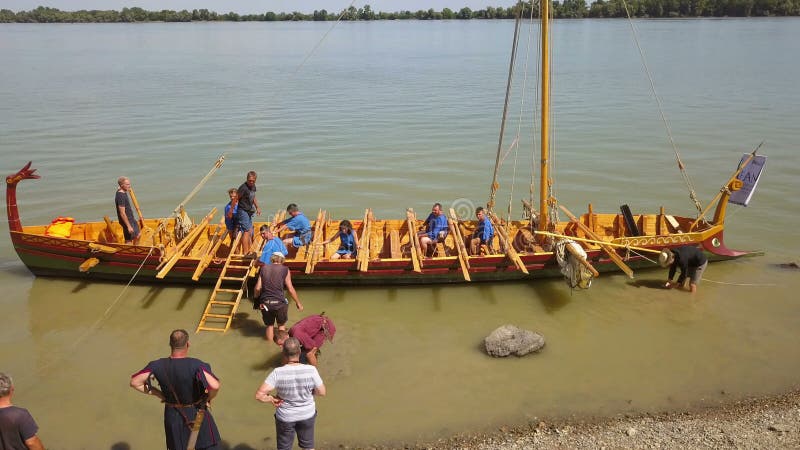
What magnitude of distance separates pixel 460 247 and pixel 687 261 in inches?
203

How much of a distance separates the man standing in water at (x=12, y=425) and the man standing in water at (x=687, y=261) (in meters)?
12.3

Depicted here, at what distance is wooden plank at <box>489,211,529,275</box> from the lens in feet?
42.6

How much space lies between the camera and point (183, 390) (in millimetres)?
6160

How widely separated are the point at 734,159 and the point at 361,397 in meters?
22.6

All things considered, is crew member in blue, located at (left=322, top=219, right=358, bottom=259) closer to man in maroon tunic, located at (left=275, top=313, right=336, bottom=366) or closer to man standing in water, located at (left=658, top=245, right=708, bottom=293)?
man in maroon tunic, located at (left=275, top=313, right=336, bottom=366)

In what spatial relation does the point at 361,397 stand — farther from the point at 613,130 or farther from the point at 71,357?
the point at 613,130

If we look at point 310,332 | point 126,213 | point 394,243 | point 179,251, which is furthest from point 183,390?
point 394,243

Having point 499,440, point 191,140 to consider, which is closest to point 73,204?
point 191,140

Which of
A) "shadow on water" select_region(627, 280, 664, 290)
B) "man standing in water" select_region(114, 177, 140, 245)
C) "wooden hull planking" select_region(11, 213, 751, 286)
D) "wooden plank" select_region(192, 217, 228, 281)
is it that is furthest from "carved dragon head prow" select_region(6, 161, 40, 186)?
"shadow on water" select_region(627, 280, 664, 290)

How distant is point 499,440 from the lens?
8953 mm

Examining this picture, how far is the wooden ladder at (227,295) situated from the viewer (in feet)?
39.9

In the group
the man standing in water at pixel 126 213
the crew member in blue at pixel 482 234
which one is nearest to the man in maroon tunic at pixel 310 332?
the crew member in blue at pixel 482 234

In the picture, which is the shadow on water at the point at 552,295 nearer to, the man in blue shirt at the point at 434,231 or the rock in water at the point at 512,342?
the rock in water at the point at 512,342

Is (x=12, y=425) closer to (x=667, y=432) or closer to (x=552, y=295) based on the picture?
(x=667, y=432)
